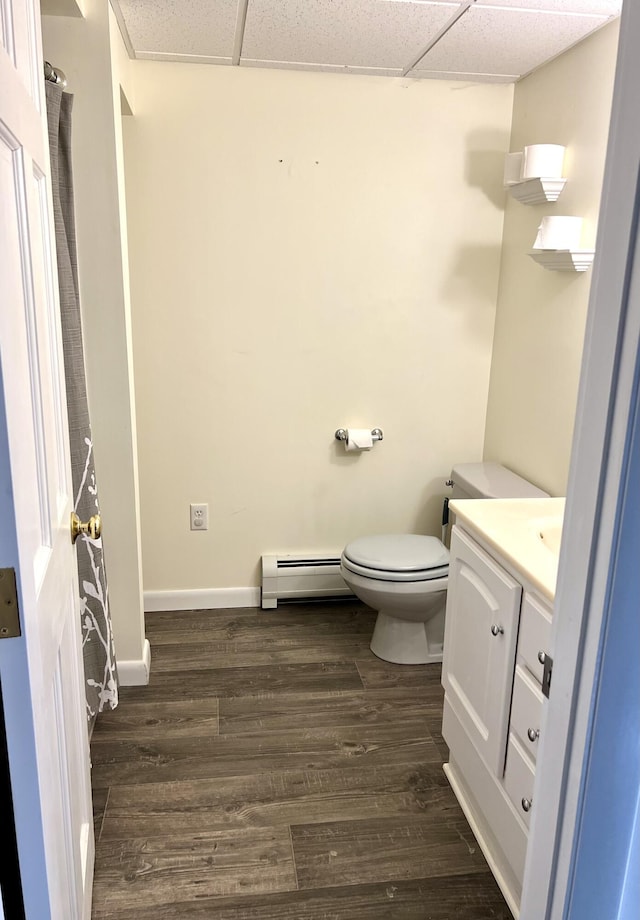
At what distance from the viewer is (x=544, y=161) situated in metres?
2.34

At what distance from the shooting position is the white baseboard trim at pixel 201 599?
10.2 ft

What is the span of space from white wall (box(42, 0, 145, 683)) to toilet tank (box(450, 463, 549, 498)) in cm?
122

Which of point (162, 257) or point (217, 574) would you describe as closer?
point (162, 257)

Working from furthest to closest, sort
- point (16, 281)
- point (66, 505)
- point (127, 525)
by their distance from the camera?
1. point (127, 525)
2. point (66, 505)
3. point (16, 281)

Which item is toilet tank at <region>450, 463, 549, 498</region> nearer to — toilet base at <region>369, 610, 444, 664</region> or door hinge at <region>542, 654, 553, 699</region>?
toilet base at <region>369, 610, 444, 664</region>

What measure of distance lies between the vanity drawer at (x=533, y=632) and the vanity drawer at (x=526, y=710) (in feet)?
0.09

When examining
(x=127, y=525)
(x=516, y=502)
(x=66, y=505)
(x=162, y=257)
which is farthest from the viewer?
(x=162, y=257)

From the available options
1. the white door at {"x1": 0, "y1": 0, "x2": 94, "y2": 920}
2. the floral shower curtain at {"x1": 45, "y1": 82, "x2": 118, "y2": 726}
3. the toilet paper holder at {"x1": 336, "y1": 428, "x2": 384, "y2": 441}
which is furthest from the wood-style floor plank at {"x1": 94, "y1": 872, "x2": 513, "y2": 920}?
the toilet paper holder at {"x1": 336, "y1": 428, "x2": 384, "y2": 441}

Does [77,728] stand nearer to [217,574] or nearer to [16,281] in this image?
[16,281]

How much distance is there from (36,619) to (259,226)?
7.05 ft

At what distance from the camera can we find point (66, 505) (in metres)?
1.36

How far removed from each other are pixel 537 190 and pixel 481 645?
4.99 ft

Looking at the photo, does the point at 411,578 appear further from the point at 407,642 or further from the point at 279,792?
the point at 279,792

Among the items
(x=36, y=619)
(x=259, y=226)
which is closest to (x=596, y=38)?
(x=259, y=226)
